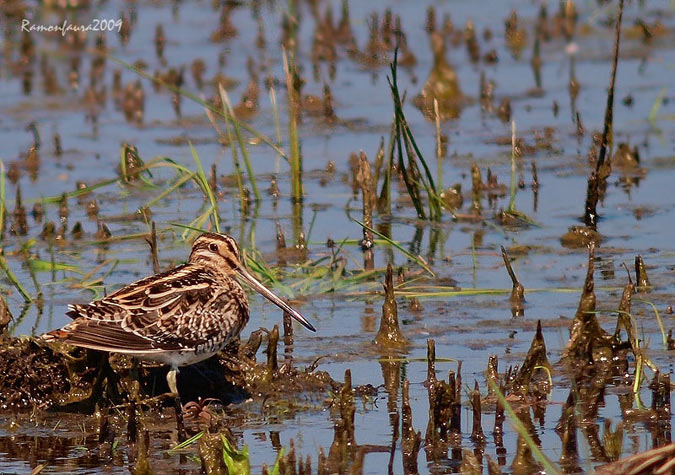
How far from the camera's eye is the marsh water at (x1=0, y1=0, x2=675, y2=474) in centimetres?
698

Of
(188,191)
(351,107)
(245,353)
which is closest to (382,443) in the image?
(245,353)

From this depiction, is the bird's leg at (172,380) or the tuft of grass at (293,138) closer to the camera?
the bird's leg at (172,380)

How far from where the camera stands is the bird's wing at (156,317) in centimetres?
662

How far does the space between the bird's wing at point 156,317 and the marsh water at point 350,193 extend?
0.44 m

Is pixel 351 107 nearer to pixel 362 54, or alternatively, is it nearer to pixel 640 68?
pixel 362 54

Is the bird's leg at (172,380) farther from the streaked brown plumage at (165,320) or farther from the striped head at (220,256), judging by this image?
the striped head at (220,256)

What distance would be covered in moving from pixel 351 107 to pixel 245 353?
7.16 meters

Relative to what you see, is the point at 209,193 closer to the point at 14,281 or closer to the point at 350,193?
the point at 14,281

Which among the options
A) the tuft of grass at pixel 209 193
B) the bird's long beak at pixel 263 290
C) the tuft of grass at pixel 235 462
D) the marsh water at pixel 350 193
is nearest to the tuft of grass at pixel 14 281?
the marsh water at pixel 350 193

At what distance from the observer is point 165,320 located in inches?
265

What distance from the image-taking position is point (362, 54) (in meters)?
16.3

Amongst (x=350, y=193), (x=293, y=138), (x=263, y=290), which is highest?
(x=293, y=138)

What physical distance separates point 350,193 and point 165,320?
4.91 metres

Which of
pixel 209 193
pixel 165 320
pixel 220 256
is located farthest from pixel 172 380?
pixel 209 193
